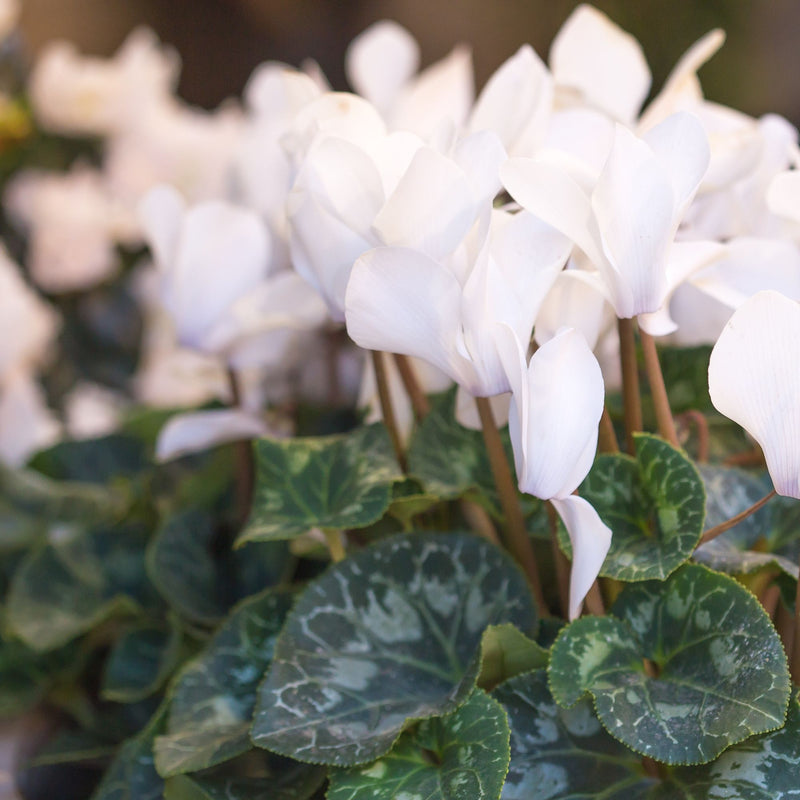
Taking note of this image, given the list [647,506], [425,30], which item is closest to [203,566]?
[647,506]

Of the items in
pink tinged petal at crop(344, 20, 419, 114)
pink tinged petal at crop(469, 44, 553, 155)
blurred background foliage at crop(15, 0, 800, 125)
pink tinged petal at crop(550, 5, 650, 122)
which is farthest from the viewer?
blurred background foliage at crop(15, 0, 800, 125)

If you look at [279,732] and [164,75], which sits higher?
[164,75]

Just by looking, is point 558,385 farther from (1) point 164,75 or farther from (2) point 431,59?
(2) point 431,59

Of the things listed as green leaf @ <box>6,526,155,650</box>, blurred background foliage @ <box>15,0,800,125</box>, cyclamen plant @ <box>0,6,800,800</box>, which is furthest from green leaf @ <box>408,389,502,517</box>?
blurred background foliage @ <box>15,0,800,125</box>

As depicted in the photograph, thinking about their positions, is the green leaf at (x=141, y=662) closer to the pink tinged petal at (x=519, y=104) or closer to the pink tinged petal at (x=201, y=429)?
the pink tinged petal at (x=201, y=429)

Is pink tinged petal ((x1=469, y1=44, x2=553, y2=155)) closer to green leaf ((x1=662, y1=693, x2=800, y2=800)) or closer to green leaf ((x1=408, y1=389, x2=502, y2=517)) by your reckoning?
green leaf ((x1=408, y1=389, x2=502, y2=517))

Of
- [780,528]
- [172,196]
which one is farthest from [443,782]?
[172,196]
